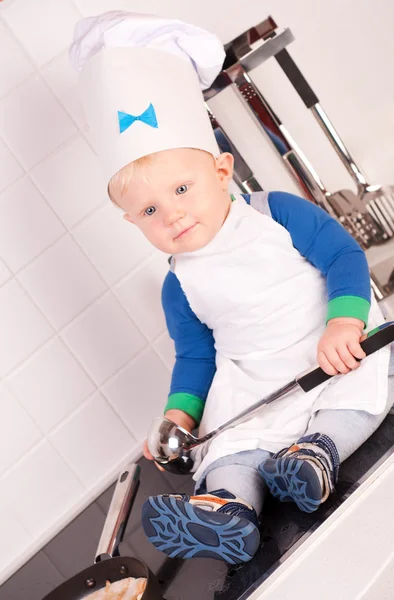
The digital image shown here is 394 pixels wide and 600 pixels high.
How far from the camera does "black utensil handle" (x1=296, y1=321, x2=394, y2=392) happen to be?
0.74 m

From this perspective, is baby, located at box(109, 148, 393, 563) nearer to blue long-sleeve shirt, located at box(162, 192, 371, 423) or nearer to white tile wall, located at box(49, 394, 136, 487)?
blue long-sleeve shirt, located at box(162, 192, 371, 423)

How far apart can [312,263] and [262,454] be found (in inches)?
10.2

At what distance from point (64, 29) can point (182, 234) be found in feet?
1.47

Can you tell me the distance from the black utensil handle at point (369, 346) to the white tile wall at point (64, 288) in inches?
18.2

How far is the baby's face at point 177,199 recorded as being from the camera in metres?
0.81

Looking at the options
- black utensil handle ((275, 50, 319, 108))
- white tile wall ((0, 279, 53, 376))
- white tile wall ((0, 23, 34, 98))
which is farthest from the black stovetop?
white tile wall ((0, 23, 34, 98))

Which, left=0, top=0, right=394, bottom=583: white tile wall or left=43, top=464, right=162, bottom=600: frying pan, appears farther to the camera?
left=0, top=0, right=394, bottom=583: white tile wall

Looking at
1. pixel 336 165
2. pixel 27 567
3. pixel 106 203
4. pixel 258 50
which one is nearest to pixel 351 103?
pixel 336 165

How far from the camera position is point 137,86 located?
31.7 inches

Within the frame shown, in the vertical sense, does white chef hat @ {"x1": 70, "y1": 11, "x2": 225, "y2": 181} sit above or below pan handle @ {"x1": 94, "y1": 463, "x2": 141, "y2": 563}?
above

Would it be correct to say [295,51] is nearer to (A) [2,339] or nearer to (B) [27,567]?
(A) [2,339]

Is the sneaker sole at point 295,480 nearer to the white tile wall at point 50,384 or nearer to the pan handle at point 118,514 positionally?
the pan handle at point 118,514

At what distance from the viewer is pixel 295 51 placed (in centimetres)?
125

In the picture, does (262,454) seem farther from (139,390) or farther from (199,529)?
(139,390)
